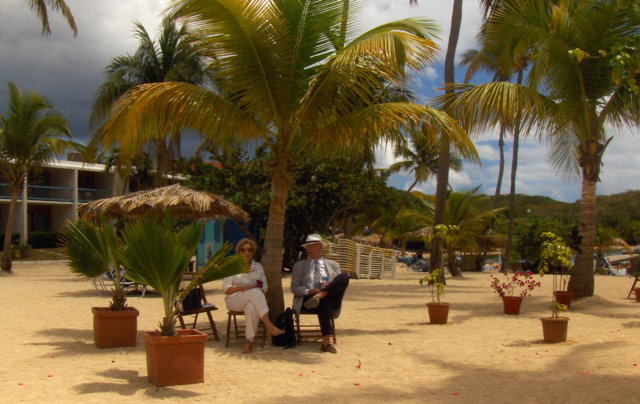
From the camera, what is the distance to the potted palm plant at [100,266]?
6.25 meters

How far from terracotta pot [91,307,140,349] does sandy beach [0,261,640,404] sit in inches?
6.1

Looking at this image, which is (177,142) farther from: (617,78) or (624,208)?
(624,208)

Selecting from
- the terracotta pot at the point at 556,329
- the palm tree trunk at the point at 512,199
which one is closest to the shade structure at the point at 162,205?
the terracotta pot at the point at 556,329

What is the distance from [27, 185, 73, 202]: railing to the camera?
108 feet

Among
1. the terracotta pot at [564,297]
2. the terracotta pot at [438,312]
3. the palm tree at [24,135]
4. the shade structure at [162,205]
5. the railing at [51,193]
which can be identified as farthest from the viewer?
the railing at [51,193]

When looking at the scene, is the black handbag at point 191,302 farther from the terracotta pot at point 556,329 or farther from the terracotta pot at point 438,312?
the terracotta pot at point 556,329

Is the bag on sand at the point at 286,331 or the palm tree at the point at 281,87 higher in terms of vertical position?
the palm tree at the point at 281,87

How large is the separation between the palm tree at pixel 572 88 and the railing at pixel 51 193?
93.8 ft

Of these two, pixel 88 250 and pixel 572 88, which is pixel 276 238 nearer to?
pixel 88 250

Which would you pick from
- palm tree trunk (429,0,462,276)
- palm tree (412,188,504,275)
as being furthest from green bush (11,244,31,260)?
palm tree trunk (429,0,462,276)

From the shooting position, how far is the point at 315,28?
6863 mm

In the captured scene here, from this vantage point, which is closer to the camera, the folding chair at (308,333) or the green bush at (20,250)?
the folding chair at (308,333)

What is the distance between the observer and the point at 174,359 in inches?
181

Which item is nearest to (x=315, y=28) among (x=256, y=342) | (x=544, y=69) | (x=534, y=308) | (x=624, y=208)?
(x=256, y=342)
